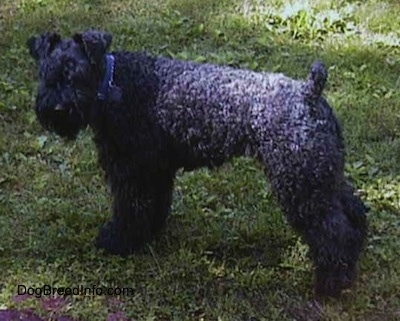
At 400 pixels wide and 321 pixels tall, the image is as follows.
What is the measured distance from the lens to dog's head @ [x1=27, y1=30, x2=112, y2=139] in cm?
490

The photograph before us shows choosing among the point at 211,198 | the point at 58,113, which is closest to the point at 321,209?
the point at 211,198

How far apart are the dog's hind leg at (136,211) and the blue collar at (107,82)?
0.53 m

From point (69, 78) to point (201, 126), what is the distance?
79cm

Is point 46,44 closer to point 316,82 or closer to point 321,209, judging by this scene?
point 316,82

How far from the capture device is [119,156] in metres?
5.20

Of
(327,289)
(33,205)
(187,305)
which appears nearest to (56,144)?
(33,205)

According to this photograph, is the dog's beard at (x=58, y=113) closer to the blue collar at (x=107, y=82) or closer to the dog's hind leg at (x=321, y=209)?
the blue collar at (x=107, y=82)

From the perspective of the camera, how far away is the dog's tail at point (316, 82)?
4.72 meters

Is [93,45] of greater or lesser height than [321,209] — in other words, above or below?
above

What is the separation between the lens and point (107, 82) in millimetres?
5055

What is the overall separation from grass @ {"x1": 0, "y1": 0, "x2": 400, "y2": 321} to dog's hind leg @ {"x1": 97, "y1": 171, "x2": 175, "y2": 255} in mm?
94

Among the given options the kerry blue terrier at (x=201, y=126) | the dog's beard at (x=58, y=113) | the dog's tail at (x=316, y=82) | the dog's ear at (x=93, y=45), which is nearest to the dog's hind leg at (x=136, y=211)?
the kerry blue terrier at (x=201, y=126)

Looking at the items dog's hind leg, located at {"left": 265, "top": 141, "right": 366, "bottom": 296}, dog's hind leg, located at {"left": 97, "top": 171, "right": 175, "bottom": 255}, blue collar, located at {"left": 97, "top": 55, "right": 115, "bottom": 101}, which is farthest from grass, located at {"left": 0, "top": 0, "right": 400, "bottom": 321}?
blue collar, located at {"left": 97, "top": 55, "right": 115, "bottom": 101}

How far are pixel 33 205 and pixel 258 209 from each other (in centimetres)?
154
